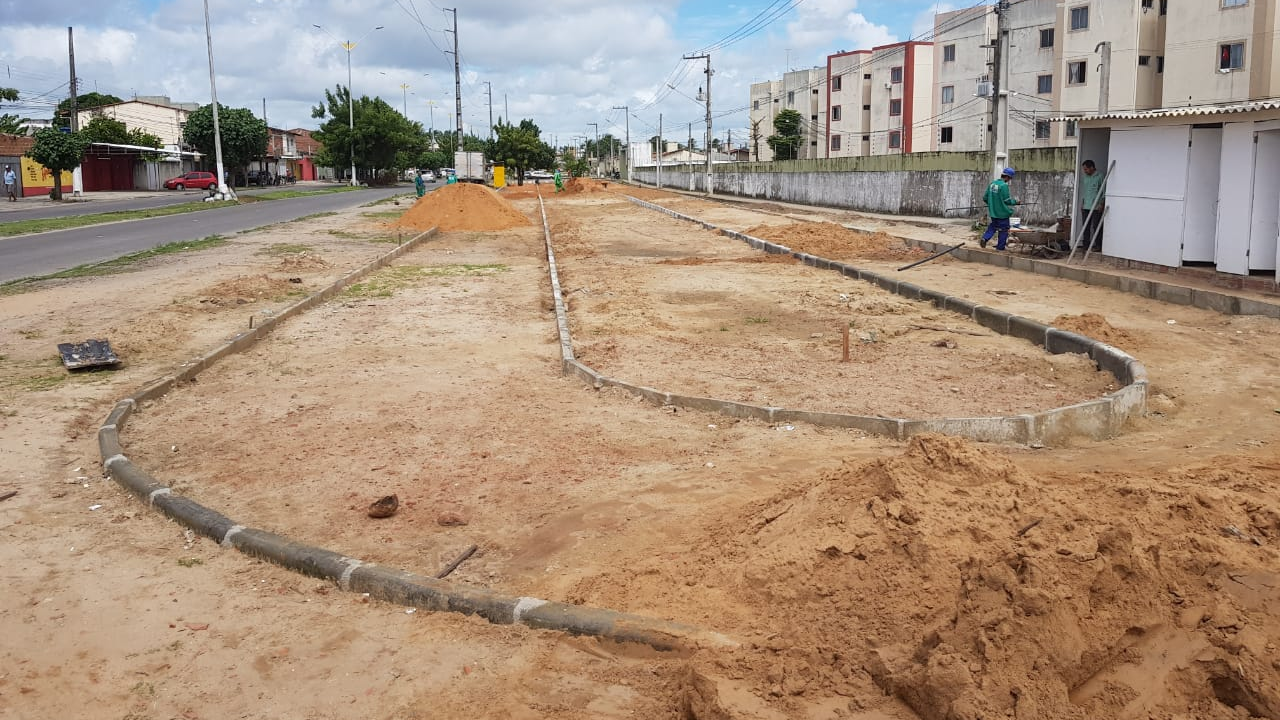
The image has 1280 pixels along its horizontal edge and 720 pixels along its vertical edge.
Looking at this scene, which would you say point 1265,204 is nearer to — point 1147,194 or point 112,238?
point 1147,194

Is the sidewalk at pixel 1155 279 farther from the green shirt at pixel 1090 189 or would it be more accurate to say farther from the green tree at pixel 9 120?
the green tree at pixel 9 120

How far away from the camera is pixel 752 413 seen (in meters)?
7.61

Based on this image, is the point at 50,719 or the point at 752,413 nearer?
the point at 50,719

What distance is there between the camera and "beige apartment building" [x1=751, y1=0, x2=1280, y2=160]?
37.4m

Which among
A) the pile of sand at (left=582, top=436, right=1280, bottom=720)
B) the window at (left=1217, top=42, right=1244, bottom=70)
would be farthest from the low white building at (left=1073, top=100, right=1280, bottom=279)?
the window at (left=1217, top=42, right=1244, bottom=70)

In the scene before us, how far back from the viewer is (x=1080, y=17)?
44.6 m

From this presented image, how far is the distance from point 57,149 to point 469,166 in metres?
22.3

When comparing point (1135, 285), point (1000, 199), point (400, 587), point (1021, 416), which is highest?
point (1000, 199)

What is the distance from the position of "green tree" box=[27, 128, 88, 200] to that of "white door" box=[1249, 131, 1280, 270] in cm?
4440

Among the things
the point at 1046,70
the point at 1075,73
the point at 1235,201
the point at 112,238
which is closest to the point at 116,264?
the point at 112,238

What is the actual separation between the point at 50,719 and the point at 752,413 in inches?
201

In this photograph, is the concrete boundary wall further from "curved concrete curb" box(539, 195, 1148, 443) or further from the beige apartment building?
the beige apartment building

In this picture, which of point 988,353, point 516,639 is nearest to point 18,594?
point 516,639

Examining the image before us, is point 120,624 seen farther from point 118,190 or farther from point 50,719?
point 118,190
